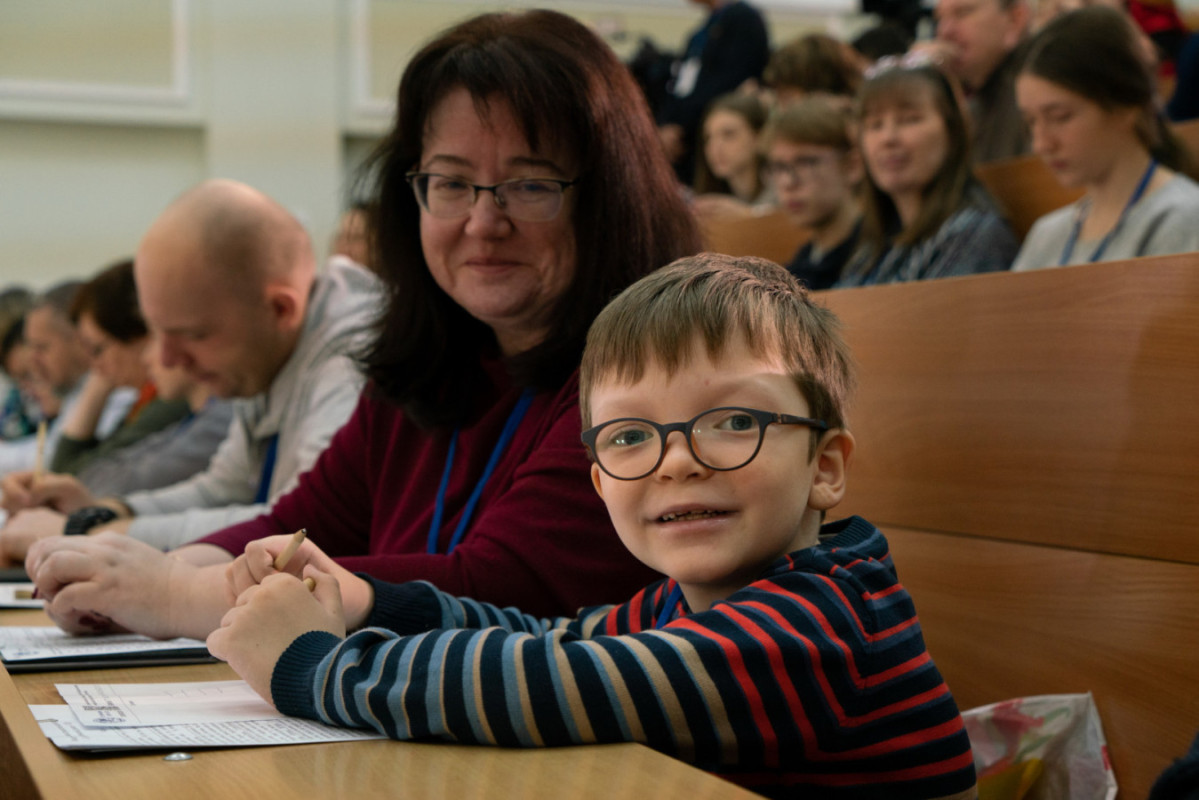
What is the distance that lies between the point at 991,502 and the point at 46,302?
4.09 metres

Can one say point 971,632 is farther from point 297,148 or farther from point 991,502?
point 297,148

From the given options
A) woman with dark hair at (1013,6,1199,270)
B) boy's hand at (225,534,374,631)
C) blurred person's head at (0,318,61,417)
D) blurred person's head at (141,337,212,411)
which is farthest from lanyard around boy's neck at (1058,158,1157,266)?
blurred person's head at (0,318,61,417)

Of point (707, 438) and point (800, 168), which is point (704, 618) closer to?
point (707, 438)

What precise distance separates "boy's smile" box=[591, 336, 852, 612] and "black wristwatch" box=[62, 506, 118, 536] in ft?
3.99

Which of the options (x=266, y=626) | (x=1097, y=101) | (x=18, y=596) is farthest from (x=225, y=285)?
(x=1097, y=101)

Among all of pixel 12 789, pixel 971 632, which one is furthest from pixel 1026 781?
pixel 12 789

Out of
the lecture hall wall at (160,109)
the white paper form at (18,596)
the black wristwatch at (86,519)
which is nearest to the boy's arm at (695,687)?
the white paper form at (18,596)

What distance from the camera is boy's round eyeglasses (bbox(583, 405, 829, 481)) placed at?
951mm

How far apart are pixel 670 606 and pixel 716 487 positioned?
165 millimetres

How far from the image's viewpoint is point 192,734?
33.7 inches

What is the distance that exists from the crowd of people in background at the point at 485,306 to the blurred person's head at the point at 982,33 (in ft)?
0.48

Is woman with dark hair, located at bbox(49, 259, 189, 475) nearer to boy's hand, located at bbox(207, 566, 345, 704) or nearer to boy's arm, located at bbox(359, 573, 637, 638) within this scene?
boy's arm, located at bbox(359, 573, 637, 638)

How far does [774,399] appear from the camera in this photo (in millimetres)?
979

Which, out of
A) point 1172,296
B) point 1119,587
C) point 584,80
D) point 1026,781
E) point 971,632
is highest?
point 584,80
